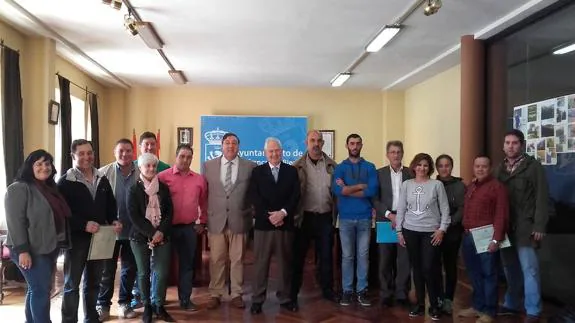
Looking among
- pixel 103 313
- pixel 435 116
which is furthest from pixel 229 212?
pixel 435 116

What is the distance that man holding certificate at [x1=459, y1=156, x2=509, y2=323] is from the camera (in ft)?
12.5

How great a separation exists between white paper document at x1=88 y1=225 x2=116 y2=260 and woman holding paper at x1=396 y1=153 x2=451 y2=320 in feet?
7.44

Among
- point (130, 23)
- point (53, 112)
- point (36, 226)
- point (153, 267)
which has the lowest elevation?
point (153, 267)

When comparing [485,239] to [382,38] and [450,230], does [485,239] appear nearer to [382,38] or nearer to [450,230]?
[450,230]

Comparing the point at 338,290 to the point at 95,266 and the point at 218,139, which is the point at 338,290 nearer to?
the point at 95,266

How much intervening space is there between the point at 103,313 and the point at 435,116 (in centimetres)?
599

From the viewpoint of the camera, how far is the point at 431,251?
3.90 meters

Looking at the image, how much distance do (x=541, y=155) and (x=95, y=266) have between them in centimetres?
403

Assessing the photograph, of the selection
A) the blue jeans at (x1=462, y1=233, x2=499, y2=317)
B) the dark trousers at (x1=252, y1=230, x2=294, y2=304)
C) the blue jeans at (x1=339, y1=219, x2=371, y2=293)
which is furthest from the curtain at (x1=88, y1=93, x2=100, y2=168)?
the blue jeans at (x1=462, y1=233, x2=499, y2=317)

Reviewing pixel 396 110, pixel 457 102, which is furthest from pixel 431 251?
pixel 396 110

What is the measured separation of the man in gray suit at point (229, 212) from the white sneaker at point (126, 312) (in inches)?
25.6

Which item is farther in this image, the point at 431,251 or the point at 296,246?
→ the point at 296,246

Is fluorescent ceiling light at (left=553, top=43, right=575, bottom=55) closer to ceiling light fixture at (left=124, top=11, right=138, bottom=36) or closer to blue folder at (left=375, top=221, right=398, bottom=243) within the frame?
blue folder at (left=375, top=221, right=398, bottom=243)

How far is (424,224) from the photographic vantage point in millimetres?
3910
